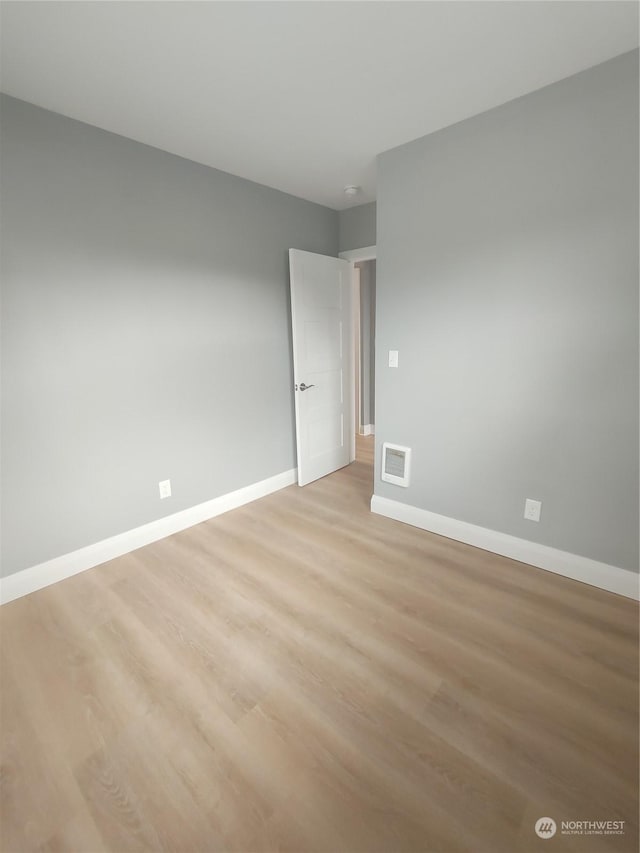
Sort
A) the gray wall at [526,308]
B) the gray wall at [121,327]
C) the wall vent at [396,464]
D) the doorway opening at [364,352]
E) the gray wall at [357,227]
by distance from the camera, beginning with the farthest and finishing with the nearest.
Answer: the doorway opening at [364,352], the gray wall at [357,227], the wall vent at [396,464], the gray wall at [121,327], the gray wall at [526,308]

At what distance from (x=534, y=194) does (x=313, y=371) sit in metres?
1.99

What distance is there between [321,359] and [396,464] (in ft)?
4.14

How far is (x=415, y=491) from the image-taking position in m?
2.69

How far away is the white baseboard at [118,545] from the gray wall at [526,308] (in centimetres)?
151

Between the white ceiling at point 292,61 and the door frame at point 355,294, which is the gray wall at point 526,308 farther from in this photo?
the door frame at point 355,294

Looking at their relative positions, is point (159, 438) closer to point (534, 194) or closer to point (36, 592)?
point (36, 592)

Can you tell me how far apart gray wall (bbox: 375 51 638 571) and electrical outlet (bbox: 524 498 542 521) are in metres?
0.03

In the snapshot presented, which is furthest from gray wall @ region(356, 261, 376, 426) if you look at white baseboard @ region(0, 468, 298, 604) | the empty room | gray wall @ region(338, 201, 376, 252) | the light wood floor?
the light wood floor

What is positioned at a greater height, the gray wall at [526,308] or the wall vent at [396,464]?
the gray wall at [526,308]

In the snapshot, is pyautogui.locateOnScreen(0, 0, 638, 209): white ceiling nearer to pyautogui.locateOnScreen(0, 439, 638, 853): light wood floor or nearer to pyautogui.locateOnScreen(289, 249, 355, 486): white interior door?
pyautogui.locateOnScreen(289, 249, 355, 486): white interior door

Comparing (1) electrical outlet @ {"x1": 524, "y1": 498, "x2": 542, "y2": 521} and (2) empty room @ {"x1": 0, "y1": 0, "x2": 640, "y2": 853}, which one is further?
(1) electrical outlet @ {"x1": 524, "y1": 498, "x2": 542, "y2": 521}

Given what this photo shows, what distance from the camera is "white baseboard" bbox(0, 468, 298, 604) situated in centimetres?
205

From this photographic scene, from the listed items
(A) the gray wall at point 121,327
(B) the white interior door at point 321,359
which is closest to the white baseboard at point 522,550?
(B) the white interior door at point 321,359

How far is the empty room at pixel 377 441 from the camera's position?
122 centimetres
